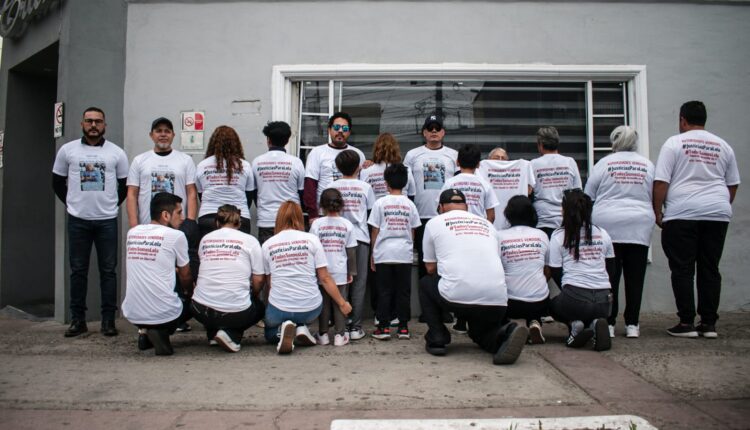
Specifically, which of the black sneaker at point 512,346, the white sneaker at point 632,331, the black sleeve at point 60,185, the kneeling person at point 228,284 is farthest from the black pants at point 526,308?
the black sleeve at point 60,185

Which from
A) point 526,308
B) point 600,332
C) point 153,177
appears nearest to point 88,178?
point 153,177

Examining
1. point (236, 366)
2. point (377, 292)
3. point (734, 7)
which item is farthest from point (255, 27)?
point (734, 7)

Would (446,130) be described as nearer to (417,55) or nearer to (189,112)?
(417,55)

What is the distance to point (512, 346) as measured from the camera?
4449 mm

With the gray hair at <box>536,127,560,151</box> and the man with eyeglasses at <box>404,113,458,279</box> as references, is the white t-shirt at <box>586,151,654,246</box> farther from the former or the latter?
the man with eyeglasses at <box>404,113,458,279</box>

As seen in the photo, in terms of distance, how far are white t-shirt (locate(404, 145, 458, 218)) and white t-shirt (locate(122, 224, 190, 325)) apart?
2.39 metres

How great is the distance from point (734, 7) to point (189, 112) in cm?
632

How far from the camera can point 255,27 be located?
7.09 m

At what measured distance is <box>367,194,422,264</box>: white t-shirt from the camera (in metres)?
5.51

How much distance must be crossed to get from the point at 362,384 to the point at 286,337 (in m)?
1.00

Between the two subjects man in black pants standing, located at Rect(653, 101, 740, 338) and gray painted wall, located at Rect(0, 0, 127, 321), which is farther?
gray painted wall, located at Rect(0, 0, 127, 321)

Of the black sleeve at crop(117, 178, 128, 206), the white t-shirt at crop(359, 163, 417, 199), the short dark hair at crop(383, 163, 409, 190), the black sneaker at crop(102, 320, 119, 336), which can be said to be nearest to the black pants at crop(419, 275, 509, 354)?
the short dark hair at crop(383, 163, 409, 190)

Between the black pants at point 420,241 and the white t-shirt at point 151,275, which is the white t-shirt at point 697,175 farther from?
the white t-shirt at point 151,275

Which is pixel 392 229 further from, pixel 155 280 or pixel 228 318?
pixel 155 280
